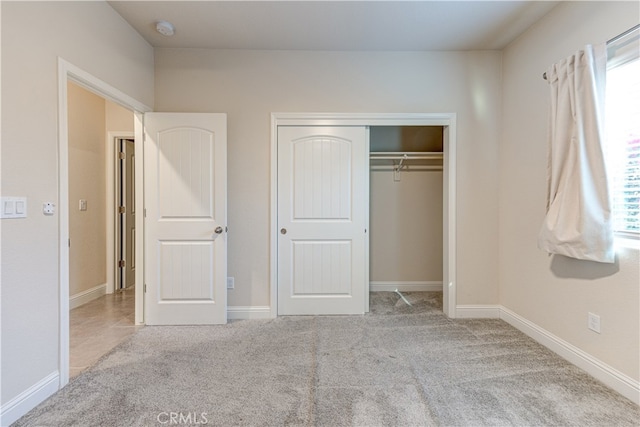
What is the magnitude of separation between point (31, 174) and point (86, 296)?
2448mm

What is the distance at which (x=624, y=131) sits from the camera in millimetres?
1853

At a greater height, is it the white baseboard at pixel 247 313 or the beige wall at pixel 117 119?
the beige wall at pixel 117 119

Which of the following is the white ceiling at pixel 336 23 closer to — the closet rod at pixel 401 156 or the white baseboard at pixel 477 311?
the closet rod at pixel 401 156

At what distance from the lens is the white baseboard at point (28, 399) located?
1527 millimetres

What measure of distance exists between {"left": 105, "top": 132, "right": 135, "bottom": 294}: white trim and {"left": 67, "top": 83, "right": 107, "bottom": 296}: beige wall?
0.17ft

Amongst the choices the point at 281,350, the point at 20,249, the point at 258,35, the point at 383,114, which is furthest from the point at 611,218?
the point at 20,249

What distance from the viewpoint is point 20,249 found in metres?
1.61

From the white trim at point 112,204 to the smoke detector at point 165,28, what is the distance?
1.67 m

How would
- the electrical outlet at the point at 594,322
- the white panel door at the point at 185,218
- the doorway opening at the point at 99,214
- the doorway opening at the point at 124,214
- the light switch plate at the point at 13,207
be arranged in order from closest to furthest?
the light switch plate at the point at 13,207 → the electrical outlet at the point at 594,322 → the white panel door at the point at 185,218 → the doorway opening at the point at 99,214 → the doorway opening at the point at 124,214

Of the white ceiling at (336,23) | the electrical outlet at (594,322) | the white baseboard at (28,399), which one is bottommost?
the white baseboard at (28,399)

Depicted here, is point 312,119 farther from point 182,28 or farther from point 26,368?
point 26,368

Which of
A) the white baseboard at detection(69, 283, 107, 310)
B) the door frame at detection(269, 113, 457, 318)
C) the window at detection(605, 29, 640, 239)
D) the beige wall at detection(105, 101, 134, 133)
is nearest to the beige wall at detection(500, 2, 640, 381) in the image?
the window at detection(605, 29, 640, 239)

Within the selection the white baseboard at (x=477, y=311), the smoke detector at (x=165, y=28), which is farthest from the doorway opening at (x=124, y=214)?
the white baseboard at (x=477, y=311)

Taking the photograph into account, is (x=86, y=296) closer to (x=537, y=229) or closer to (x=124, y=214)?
(x=124, y=214)
